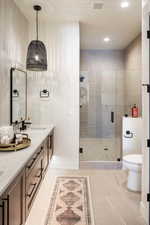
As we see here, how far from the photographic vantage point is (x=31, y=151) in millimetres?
2012

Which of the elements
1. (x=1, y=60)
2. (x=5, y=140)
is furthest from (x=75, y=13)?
(x=5, y=140)

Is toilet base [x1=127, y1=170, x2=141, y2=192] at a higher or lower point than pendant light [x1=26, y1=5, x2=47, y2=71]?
lower

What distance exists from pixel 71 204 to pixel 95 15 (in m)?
3.16

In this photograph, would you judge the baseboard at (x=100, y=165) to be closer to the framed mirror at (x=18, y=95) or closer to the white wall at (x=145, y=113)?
the framed mirror at (x=18, y=95)

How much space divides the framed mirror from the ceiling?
1.12 m

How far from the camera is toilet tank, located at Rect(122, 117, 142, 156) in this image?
3.99 metres

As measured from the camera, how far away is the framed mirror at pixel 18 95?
3.07m

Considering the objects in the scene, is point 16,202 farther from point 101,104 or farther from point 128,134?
point 101,104

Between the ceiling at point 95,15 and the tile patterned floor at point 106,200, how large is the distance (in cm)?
292

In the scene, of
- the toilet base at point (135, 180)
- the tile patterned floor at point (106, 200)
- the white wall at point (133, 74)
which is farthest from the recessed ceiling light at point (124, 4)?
the tile patterned floor at point (106, 200)

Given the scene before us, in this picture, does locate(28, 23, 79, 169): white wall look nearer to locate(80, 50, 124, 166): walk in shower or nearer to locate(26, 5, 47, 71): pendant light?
locate(80, 50, 124, 166): walk in shower

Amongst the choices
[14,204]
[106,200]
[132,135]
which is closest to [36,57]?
[14,204]

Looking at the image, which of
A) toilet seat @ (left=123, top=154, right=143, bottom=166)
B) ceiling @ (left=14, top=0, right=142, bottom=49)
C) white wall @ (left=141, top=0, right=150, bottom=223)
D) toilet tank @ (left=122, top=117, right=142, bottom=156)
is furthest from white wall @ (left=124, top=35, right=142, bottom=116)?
white wall @ (left=141, top=0, right=150, bottom=223)

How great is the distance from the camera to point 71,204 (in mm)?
2623
